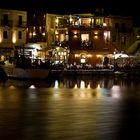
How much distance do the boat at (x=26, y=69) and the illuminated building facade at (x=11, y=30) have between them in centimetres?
1272

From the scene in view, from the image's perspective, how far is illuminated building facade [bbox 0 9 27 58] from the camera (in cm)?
6662

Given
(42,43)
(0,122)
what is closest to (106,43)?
(42,43)

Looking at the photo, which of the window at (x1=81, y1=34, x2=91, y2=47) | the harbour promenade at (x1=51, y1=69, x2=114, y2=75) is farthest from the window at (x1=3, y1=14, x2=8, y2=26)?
the harbour promenade at (x1=51, y1=69, x2=114, y2=75)

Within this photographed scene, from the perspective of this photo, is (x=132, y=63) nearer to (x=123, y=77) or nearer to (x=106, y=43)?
(x=106, y=43)

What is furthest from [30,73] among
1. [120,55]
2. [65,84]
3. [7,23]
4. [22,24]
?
[120,55]

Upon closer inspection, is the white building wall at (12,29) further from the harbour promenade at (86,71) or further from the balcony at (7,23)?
the harbour promenade at (86,71)

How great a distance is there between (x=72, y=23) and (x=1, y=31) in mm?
10070

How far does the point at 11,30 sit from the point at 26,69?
54.8ft

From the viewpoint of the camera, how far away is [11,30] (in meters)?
67.2

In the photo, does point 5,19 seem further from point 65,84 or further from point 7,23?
point 65,84

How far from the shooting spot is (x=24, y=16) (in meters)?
69.2

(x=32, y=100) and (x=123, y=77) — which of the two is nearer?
(x=32, y=100)

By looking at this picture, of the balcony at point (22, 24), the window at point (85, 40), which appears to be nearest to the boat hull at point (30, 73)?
the balcony at point (22, 24)

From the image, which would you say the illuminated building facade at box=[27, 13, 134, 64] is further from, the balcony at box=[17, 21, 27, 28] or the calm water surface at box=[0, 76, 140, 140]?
the calm water surface at box=[0, 76, 140, 140]
